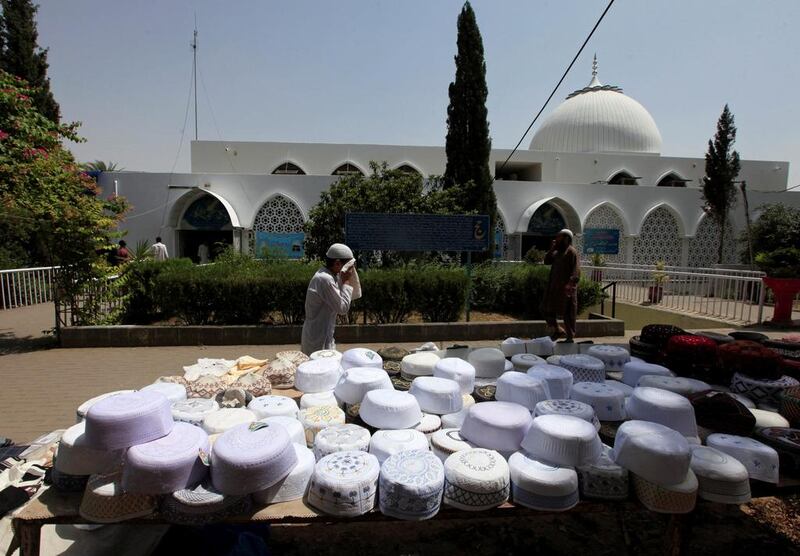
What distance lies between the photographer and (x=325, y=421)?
2.30 meters

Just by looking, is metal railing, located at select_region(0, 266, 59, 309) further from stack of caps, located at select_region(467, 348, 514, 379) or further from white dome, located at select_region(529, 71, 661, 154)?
white dome, located at select_region(529, 71, 661, 154)

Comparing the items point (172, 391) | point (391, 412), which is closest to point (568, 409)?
point (391, 412)

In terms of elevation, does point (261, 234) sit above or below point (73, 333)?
above

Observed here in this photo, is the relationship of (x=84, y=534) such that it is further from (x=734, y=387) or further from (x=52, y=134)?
(x=52, y=134)

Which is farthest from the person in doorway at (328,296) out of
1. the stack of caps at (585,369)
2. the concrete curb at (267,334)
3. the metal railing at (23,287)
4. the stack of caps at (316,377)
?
the metal railing at (23,287)

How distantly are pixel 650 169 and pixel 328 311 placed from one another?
27.3m

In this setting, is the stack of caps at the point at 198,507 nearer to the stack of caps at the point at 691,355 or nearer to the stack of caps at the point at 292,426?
the stack of caps at the point at 292,426

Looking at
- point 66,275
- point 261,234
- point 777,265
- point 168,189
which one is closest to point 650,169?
point 777,265

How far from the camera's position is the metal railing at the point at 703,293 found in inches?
417

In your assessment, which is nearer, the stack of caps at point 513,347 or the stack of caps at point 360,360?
the stack of caps at point 360,360

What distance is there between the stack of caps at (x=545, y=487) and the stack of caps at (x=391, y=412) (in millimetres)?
593

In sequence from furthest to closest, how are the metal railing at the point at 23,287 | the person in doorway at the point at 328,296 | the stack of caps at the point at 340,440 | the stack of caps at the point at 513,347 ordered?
the metal railing at the point at 23,287 < the person in doorway at the point at 328,296 < the stack of caps at the point at 513,347 < the stack of caps at the point at 340,440

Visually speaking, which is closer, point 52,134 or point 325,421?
point 325,421

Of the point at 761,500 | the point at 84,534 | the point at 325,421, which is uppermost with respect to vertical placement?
the point at 325,421
